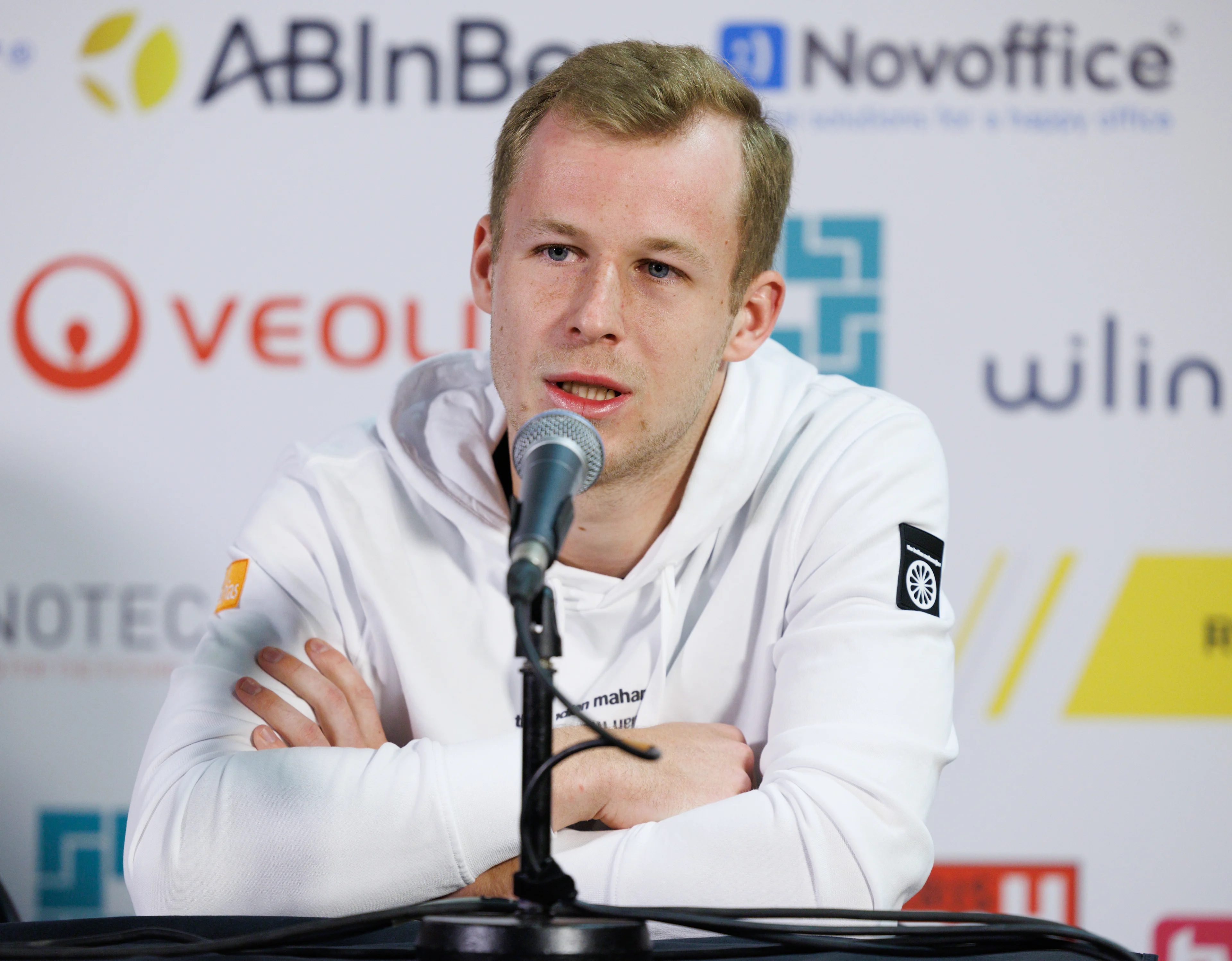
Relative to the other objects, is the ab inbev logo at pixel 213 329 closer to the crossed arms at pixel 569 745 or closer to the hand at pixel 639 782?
the crossed arms at pixel 569 745

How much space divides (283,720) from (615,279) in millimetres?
714

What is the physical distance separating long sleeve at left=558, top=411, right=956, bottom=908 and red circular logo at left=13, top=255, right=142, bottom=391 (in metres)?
1.76

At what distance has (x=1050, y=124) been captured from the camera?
2820mm

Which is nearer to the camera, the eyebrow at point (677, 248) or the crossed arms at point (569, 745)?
the crossed arms at point (569, 745)

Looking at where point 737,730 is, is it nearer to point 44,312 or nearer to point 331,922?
point 331,922

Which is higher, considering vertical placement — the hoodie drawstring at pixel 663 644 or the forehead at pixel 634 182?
the forehead at pixel 634 182

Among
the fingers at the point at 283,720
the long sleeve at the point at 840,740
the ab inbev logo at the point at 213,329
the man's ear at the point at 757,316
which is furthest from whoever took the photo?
the ab inbev logo at the point at 213,329

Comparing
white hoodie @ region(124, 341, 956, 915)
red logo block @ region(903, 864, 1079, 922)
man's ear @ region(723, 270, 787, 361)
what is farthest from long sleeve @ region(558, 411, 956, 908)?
red logo block @ region(903, 864, 1079, 922)

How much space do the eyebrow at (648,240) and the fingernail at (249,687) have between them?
70 centimetres

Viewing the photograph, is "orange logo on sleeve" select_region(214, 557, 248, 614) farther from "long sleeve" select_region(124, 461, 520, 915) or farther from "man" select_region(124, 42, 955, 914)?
"long sleeve" select_region(124, 461, 520, 915)

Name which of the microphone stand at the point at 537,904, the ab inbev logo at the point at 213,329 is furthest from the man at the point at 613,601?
the ab inbev logo at the point at 213,329

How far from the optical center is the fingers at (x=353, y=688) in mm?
1632

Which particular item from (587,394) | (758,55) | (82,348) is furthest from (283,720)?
(758,55)

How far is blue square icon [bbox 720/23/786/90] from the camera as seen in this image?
9.25ft
